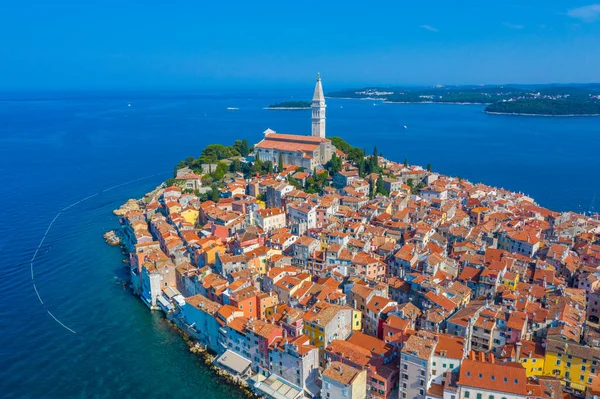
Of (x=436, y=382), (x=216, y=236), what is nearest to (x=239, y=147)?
(x=216, y=236)

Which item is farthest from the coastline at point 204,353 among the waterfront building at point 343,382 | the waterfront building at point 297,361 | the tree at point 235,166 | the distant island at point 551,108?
the distant island at point 551,108

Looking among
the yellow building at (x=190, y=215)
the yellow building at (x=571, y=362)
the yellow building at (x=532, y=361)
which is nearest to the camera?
the yellow building at (x=571, y=362)

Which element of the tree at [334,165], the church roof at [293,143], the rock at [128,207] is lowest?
the rock at [128,207]

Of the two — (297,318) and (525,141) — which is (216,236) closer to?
(297,318)

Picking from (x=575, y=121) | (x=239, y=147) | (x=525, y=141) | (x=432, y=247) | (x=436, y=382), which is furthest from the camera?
(x=575, y=121)

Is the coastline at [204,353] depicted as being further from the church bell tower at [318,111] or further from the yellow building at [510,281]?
the church bell tower at [318,111]

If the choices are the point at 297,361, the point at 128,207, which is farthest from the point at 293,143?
the point at 297,361
